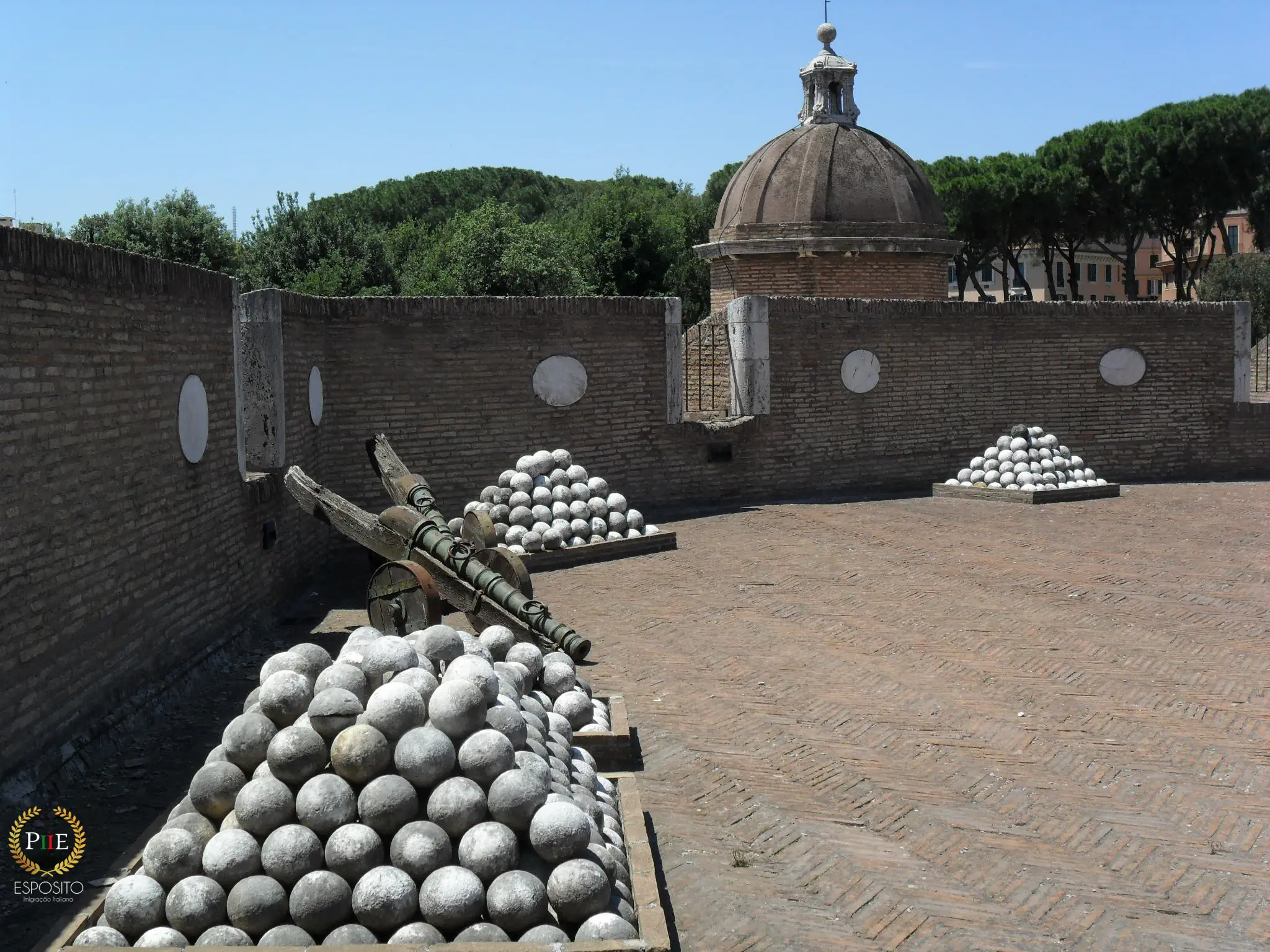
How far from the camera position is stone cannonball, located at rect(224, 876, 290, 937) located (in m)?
4.06

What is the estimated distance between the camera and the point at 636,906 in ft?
14.6

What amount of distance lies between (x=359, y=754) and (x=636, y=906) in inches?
44.8

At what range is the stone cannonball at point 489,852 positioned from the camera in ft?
13.7

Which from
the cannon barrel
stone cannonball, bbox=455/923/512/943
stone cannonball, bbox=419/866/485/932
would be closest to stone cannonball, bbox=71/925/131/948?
stone cannonball, bbox=419/866/485/932

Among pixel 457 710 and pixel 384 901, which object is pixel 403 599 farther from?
pixel 384 901

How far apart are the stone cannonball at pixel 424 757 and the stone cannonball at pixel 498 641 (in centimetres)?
194

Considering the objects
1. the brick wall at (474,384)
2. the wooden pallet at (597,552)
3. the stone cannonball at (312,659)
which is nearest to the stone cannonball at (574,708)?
the stone cannonball at (312,659)

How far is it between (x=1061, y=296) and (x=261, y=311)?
5634 cm

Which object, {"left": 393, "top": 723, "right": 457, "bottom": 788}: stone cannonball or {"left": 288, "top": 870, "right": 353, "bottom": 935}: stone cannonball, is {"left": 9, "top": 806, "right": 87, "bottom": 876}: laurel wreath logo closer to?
{"left": 288, "top": 870, "right": 353, "bottom": 935}: stone cannonball

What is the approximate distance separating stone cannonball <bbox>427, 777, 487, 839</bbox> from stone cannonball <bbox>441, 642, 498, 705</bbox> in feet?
1.55

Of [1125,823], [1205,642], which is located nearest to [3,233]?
[1125,823]

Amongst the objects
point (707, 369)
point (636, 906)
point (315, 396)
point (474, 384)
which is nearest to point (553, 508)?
point (474, 384)

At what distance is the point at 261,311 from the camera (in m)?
10.5

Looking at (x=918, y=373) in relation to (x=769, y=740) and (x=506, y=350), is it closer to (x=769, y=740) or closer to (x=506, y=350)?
(x=506, y=350)
